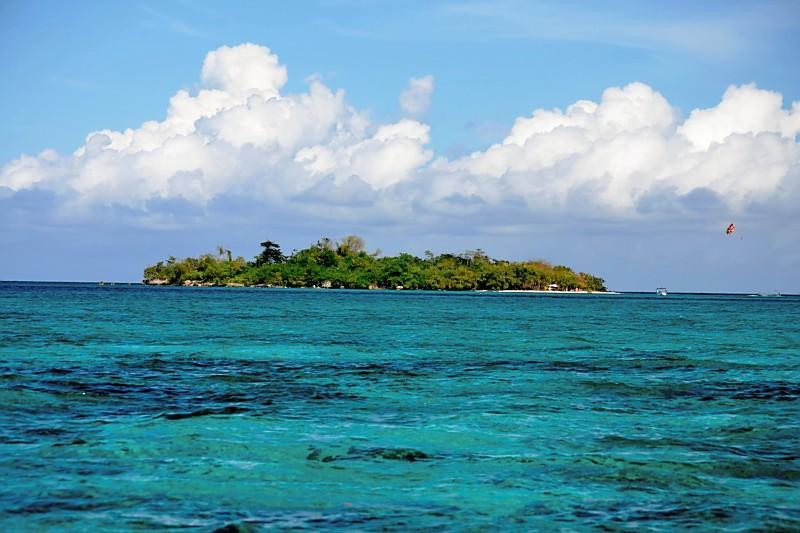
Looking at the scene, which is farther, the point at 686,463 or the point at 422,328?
the point at 422,328

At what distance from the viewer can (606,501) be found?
542 inches

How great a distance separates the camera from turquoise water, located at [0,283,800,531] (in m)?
13.1

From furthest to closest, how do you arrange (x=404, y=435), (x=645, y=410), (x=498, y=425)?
1. (x=645, y=410)
2. (x=498, y=425)
3. (x=404, y=435)

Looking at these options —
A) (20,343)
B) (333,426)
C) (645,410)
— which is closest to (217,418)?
(333,426)

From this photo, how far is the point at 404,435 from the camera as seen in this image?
19.1 meters

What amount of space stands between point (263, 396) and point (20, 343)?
2124cm

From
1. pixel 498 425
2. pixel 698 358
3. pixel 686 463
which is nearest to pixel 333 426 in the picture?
pixel 498 425

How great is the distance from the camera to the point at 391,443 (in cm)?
1812

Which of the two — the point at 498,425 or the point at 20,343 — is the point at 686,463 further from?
the point at 20,343

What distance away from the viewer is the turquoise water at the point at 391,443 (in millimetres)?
13078

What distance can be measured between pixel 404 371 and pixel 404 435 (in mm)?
13346

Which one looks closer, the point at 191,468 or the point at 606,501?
the point at 606,501

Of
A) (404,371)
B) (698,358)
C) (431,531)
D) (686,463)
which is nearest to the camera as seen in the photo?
(431,531)

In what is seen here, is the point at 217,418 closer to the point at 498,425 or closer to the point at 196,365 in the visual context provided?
the point at 498,425
